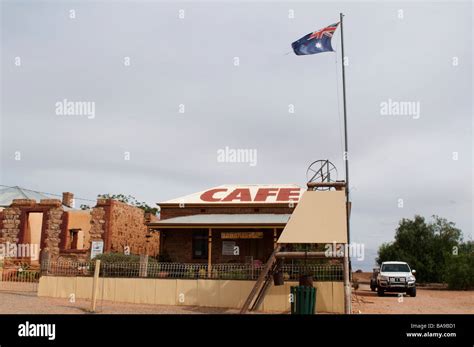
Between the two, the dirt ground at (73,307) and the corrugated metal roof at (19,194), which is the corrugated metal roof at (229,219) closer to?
the dirt ground at (73,307)

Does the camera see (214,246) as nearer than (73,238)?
Yes

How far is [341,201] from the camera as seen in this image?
16094 millimetres

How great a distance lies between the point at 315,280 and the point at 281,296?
3.87 ft

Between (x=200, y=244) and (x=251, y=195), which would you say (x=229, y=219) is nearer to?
(x=200, y=244)

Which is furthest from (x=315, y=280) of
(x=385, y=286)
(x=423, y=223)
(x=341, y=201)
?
(x=423, y=223)

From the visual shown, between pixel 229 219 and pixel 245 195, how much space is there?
3.35 m

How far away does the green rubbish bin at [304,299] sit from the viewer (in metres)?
14.3

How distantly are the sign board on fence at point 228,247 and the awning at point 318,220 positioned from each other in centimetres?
1133

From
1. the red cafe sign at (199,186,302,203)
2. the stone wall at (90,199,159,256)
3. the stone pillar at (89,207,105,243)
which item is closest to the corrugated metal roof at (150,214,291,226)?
the red cafe sign at (199,186,302,203)

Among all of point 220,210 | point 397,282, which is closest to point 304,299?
point 397,282

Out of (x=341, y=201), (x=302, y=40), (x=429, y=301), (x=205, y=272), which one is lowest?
(x=429, y=301)

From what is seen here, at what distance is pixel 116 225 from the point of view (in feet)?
92.0
